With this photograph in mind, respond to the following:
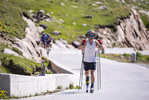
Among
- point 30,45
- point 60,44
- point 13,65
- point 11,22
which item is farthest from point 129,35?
point 13,65

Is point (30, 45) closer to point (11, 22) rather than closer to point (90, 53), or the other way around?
point (11, 22)

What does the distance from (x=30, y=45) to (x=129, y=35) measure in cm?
5638

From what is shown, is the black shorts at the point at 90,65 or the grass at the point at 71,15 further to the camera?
the grass at the point at 71,15

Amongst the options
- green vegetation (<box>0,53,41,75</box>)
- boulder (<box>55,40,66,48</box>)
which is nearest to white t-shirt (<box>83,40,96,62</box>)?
green vegetation (<box>0,53,41,75</box>)

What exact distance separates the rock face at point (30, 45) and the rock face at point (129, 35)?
132 ft

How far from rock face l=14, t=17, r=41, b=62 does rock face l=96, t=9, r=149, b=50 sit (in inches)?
1579

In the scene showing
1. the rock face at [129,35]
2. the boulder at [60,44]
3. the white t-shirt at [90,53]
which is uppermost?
the rock face at [129,35]

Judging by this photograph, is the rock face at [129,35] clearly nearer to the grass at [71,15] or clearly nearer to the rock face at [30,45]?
the grass at [71,15]

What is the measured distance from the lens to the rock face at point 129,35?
204ft

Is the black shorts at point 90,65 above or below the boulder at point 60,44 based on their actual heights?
below

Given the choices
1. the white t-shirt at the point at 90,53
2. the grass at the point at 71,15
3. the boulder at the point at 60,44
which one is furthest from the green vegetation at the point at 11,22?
the grass at the point at 71,15

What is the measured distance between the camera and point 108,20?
68.8m

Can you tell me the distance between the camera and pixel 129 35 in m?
70.9

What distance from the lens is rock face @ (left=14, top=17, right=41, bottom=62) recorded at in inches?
600
